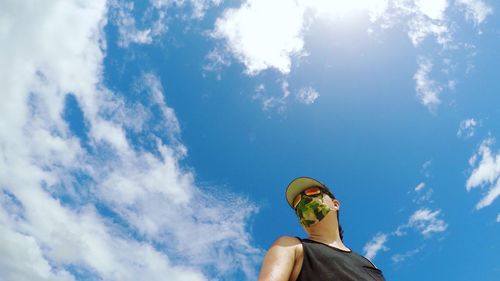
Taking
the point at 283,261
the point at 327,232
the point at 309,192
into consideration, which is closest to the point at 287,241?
the point at 283,261

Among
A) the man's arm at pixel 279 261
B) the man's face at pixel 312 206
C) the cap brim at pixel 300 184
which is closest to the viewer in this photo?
the man's arm at pixel 279 261

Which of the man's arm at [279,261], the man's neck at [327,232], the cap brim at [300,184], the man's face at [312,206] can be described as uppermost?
the cap brim at [300,184]

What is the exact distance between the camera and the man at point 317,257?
3.52m

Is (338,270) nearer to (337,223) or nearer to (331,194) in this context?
(337,223)

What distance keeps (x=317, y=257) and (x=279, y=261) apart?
20.5 inches

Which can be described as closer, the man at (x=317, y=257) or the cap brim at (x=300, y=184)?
the man at (x=317, y=257)

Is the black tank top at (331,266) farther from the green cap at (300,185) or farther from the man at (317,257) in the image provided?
the green cap at (300,185)

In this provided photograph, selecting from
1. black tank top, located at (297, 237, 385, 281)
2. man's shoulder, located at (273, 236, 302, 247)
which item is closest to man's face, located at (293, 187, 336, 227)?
black tank top, located at (297, 237, 385, 281)

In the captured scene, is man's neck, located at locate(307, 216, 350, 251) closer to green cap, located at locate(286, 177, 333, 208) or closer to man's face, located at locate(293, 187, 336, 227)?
man's face, located at locate(293, 187, 336, 227)

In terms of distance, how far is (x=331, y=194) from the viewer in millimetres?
5406

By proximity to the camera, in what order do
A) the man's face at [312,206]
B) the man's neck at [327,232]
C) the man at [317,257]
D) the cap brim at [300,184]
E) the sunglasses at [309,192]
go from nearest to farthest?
1. the man at [317,257]
2. the man's neck at [327,232]
3. the man's face at [312,206]
4. the sunglasses at [309,192]
5. the cap brim at [300,184]

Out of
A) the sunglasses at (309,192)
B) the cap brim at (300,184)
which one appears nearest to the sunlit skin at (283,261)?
the sunglasses at (309,192)

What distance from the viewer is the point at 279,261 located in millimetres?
3498

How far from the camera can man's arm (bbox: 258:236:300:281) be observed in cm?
339
